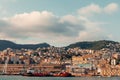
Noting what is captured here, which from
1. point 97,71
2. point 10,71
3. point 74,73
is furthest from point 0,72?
point 97,71

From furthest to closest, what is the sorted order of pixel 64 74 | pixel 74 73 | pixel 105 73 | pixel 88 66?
pixel 88 66, pixel 74 73, pixel 105 73, pixel 64 74

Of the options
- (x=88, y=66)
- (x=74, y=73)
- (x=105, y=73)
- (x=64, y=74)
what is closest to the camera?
(x=64, y=74)

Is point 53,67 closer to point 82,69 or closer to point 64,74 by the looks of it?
point 82,69

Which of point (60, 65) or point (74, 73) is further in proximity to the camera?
point (60, 65)

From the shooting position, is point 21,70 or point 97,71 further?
point 21,70

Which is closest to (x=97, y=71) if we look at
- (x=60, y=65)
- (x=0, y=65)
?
(x=60, y=65)

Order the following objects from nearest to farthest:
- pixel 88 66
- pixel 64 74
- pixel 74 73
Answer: pixel 64 74 → pixel 74 73 → pixel 88 66

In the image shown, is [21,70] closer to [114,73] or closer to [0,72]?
[0,72]

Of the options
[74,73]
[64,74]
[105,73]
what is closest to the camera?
[64,74]
